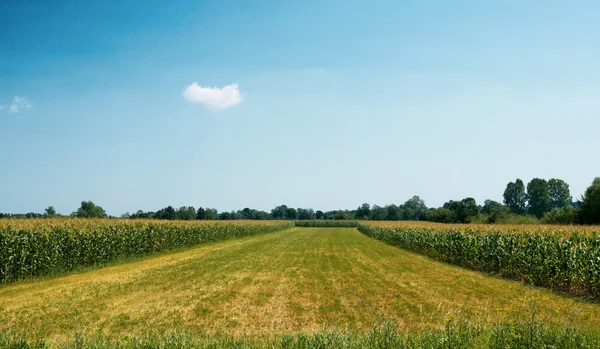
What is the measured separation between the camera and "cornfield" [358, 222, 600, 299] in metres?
16.4

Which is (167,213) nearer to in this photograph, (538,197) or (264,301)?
(264,301)

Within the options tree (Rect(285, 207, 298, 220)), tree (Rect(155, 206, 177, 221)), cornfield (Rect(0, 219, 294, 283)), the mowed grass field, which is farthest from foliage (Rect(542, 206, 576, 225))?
tree (Rect(285, 207, 298, 220))

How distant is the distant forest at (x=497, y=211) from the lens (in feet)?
165

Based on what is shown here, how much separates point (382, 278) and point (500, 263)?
822 cm

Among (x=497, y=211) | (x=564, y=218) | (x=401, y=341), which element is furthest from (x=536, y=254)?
(x=497, y=211)

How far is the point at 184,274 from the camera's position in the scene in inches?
798

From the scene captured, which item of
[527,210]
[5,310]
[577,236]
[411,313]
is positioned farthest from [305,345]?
[527,210]

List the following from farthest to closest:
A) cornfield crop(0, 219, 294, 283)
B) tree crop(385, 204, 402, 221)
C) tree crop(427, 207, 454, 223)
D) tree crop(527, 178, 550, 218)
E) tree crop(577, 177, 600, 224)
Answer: tree crop(385, 204, 402, 221) < tree crop(527, 178, 550, 218) < tree crop(427, 207, 454, 223) < tree crop(577, 177, 600, 224) < cornfield crop(0, 219, 294, 283)

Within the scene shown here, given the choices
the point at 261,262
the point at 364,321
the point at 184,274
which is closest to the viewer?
the point at 364,321

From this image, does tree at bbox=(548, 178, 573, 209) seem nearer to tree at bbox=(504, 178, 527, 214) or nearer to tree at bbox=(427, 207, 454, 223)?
tree at bbox=(504, 178, 527, 214)

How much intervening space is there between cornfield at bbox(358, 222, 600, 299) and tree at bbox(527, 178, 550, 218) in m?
100

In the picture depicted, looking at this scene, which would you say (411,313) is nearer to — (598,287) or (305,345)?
(305,345)

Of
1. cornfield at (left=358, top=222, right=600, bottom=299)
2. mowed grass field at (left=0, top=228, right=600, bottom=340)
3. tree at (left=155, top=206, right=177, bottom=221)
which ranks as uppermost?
tree at (left=155, top=206, right=177, bottom=221)

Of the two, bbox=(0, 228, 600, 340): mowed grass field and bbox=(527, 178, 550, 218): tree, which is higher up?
bbox=(527, 178, 550, 218): tree
